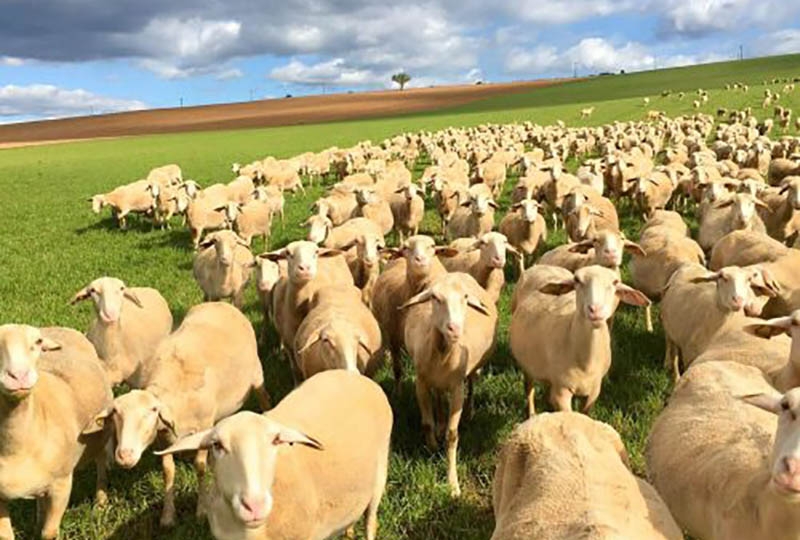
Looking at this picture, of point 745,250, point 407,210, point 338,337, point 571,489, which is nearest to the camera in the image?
point 571,489

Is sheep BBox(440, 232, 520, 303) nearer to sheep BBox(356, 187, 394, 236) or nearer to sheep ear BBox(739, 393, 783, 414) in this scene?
sheep ear BBox(739, 393, 783, 414)

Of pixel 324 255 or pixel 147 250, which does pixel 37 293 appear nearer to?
pixel 147 250

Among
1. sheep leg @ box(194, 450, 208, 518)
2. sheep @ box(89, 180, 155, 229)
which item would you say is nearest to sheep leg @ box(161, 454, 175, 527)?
sheep leg @ box(194, 450, 208, 518)

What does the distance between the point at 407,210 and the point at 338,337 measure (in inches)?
372

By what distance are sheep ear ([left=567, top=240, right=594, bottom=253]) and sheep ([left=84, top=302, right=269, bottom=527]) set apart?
4211 mm

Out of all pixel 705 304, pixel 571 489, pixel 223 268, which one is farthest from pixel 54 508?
pixel 705 304

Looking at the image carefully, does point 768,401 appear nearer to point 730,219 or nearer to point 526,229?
point 730,219

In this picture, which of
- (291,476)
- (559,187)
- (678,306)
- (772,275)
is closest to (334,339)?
(291,476)

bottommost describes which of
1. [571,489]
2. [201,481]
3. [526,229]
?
[201,481]

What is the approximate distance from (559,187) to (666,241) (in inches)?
251

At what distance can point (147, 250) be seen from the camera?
15.9m

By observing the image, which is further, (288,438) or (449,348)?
(449,348)

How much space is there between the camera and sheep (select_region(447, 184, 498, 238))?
12.9m

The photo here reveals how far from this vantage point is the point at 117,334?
720 centimetres
